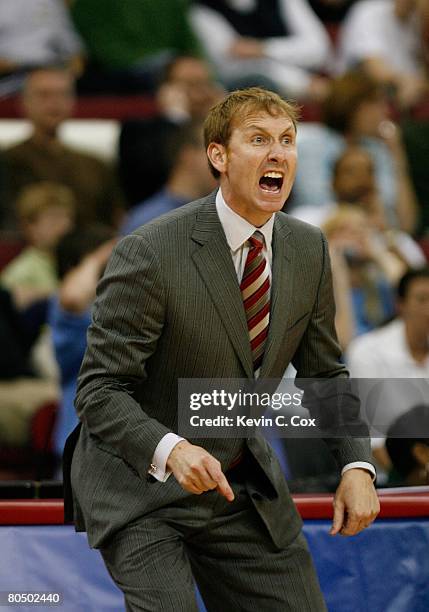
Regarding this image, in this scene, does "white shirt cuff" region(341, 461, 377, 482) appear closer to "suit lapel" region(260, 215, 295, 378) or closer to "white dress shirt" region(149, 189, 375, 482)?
"white dress shirt" region(149, 189, 375, 482)

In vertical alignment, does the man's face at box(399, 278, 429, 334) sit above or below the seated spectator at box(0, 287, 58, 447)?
above

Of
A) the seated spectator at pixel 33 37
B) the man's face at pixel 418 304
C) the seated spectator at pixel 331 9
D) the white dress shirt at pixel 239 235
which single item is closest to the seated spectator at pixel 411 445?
the white dress shirt at pixel 239 235

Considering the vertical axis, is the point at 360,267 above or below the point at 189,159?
below

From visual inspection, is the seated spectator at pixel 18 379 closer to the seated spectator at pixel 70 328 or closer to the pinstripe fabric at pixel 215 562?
the seated spectator at pixel 70 328

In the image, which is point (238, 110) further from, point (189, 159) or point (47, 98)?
point (47, 98)

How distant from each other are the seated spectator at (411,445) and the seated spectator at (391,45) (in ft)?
13.2

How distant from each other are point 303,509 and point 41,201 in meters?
2.82

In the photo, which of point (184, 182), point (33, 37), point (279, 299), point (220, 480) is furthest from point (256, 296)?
point (33, 37)

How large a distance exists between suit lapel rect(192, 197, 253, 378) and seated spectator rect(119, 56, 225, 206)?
3262mm

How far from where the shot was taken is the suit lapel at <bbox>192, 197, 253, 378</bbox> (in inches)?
83.1

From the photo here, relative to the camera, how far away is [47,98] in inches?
219

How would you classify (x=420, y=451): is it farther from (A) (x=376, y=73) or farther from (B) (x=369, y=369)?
(A) (x=376, y=73)

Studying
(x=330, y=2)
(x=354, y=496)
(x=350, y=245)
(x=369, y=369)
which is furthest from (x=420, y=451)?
(x=330, y=2)

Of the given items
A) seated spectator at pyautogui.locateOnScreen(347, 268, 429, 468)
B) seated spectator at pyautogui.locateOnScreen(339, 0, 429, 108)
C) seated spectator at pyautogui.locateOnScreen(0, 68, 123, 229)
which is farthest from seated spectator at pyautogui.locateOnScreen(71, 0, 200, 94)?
seated spectator at pyautogui.locateOnScreen(347, 268, 429, 468)
